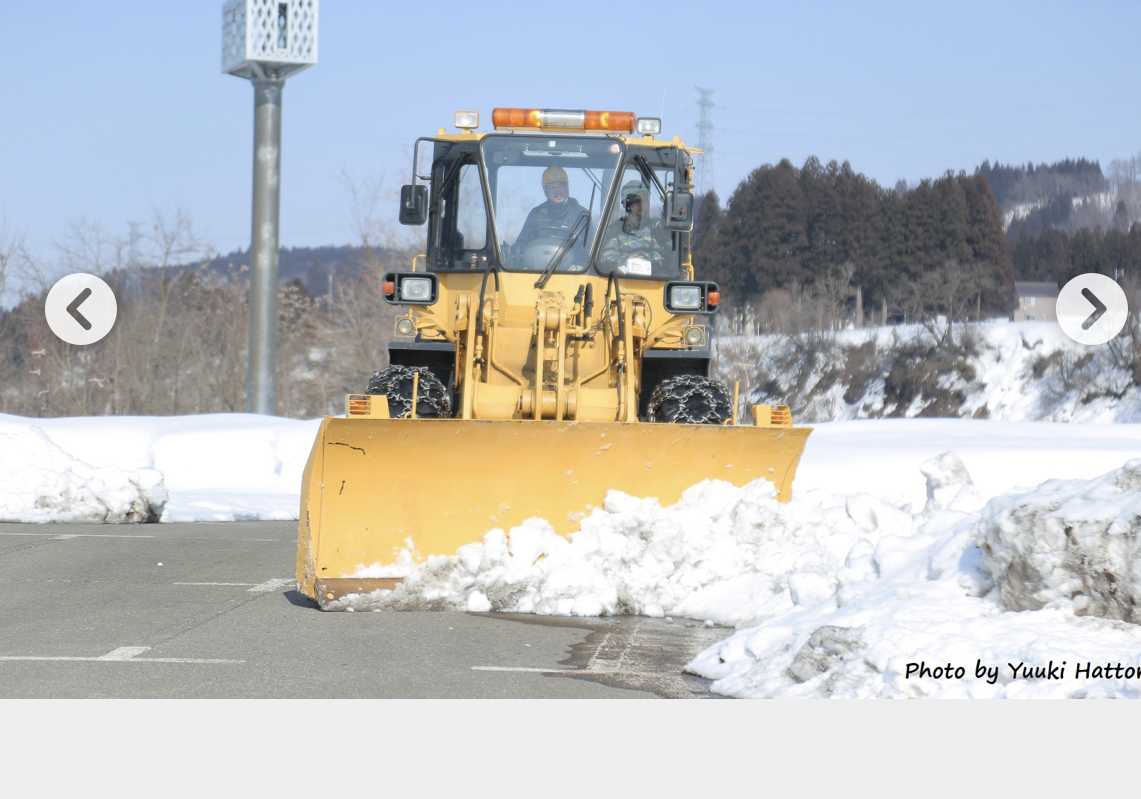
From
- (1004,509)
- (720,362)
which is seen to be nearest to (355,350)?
(720,362)

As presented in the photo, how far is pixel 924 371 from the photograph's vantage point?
78.9 metres

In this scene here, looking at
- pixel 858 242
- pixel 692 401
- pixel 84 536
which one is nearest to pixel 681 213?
pixel 692 401

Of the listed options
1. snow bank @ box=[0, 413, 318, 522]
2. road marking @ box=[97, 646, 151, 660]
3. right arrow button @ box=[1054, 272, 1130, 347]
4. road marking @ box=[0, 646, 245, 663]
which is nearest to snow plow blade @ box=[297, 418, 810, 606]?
road marking @ box=[97, 646, 151, 660]

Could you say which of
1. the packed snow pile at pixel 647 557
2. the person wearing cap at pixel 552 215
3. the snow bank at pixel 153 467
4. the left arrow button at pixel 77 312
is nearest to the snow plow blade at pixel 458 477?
the packed snow pile at pixel 647 557

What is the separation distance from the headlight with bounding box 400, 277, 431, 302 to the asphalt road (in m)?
2.19

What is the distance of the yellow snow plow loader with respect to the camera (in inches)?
372

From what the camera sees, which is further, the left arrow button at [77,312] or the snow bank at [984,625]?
the left arrow button at [77,312]

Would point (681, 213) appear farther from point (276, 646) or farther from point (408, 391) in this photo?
point (276, 646)

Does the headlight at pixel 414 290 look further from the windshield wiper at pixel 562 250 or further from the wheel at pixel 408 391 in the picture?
the windshield wiper at pixel 562 250

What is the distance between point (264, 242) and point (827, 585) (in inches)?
1292

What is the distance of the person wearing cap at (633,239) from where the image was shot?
11711mm

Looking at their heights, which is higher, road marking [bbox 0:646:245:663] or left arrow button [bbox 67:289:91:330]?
left arrow button [bbox 67:289:91:330]

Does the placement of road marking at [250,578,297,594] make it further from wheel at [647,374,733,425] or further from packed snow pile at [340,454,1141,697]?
wheel at [647,374,733,425]

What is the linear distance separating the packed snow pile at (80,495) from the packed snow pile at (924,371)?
57647 millimetres
